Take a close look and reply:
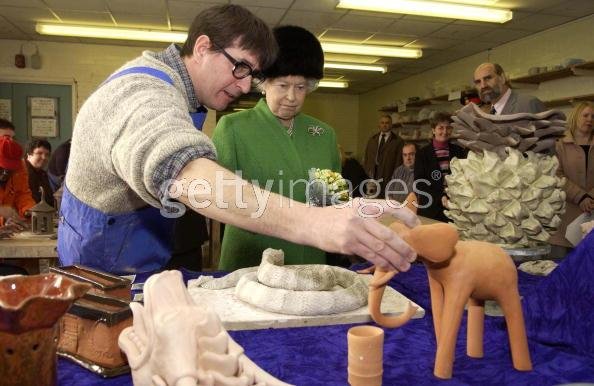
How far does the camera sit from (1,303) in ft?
2.57

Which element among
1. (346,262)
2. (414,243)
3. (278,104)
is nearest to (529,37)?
(346,262)

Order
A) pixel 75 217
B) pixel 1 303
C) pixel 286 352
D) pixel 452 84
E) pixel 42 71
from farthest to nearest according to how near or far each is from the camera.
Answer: pixel 452 84 < pixel 42 71 < pixel 75 217 < pixel 286 352 < pixel 1 303

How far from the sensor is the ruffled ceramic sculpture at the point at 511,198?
163 centimetres

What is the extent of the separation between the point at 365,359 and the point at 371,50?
7287mm

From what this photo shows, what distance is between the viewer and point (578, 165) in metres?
3.82

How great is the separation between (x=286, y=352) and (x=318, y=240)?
0.33 m

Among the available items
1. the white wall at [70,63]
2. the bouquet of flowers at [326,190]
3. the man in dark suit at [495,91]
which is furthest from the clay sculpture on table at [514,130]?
the white wall at [70,63]

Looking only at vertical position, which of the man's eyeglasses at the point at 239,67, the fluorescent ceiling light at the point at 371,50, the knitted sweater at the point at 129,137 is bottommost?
the knitted sweater at the point at 129,137

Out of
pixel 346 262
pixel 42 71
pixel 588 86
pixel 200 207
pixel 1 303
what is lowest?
pixel 346 262

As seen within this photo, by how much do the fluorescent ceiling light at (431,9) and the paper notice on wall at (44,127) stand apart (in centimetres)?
507

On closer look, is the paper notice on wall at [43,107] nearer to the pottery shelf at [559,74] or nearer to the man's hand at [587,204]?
the pottery shelf at [559,74]

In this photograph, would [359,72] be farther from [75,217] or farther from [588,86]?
[75,217]

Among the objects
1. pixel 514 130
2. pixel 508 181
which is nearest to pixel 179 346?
pixel 508 181

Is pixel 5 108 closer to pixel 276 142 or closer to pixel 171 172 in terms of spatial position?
pixel 276 142
